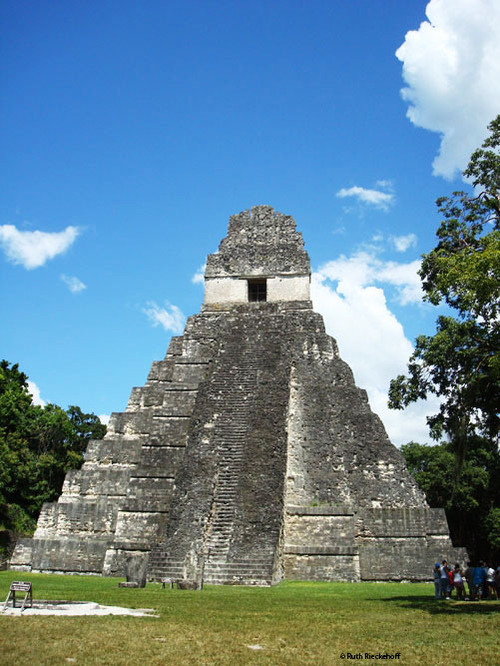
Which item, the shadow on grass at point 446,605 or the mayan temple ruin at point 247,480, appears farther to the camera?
the mayan temple ruin at point 247,480

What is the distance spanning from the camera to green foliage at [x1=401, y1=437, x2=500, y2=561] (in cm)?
2870

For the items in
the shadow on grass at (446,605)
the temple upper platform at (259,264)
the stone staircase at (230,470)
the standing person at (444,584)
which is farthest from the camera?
the temple upper platform at (259,264)

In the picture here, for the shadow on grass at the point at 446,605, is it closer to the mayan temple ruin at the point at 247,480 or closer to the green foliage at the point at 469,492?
the mayan temple ruin at the point at 247,480

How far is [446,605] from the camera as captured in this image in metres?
8.84

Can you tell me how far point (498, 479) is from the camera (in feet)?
96.6

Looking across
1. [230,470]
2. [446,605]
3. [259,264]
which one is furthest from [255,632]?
[259,264]

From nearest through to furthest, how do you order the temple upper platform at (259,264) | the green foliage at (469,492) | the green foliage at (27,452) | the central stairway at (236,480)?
the central stairway at (236,480) → the temple upper platform at (259,264) → the green foliage at (27,452) → the green foliage at (469,492)

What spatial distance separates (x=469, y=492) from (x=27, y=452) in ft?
69.0

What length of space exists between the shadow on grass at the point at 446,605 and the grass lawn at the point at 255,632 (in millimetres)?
19

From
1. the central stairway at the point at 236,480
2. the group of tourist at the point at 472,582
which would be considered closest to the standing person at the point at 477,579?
the group of tourist at the point at 472,582

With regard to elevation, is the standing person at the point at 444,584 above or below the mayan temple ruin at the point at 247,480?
below

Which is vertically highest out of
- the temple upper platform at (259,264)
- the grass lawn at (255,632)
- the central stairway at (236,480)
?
the temple upper platform at (259,264)

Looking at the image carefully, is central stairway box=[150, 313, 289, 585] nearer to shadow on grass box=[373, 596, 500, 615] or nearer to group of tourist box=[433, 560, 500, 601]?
shadow on grass box=[373, 596, 500, 615]

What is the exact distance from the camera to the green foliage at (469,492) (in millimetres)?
28703
